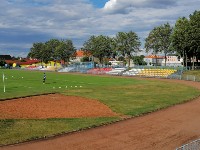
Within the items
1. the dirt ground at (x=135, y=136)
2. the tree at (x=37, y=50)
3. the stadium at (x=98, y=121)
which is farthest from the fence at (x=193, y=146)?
the tree at (x=37, y=50)

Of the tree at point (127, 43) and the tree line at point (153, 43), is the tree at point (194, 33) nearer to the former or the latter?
the tree line at point (153, 43)

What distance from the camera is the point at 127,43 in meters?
123

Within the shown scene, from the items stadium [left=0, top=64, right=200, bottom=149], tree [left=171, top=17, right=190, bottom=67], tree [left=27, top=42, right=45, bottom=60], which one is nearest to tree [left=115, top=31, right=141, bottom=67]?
tree [left=171, top=17, right=190, bottom=67]

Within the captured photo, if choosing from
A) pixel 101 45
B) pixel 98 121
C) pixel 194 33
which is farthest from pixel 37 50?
pixel 98 121

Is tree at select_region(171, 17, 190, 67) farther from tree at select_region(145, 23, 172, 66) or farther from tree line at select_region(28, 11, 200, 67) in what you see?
tree at select_region(145, 23, 172, 66)

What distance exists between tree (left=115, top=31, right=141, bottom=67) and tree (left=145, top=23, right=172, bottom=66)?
412 inches

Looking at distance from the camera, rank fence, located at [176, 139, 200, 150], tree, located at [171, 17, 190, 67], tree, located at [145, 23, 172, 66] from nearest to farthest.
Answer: fence, located at [176, 139, 200, 150] → tree, located at [171, 17, 190, 67] → tree, located at [145, 23, 172, 66]

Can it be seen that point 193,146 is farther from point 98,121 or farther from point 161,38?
point 161,38

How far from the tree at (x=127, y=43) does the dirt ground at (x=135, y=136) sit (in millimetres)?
96963

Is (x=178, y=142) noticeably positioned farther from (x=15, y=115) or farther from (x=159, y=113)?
(x=15, y=115)

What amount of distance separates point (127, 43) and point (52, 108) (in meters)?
96.5

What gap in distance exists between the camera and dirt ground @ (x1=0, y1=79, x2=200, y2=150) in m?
17.2

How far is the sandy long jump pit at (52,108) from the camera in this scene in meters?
25.3

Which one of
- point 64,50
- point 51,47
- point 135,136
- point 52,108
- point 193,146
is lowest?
point 135,136
